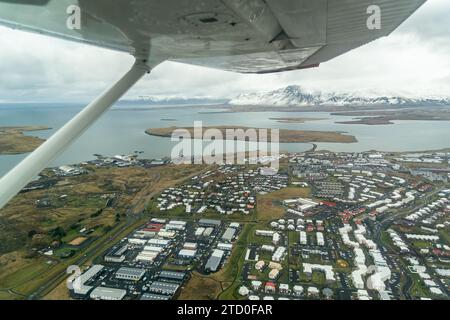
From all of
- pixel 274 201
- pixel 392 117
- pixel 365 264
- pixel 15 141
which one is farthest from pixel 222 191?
pixel 392 117

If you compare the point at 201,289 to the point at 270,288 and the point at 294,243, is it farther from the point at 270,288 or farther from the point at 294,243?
the point at 294,243

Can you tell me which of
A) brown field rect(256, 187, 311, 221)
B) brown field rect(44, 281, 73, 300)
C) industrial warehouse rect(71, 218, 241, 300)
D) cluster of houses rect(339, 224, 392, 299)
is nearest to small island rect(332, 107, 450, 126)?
brown field rect(256, 187, 311, 221)

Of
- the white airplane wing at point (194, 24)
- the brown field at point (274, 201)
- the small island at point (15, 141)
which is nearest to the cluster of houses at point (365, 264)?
the brown field at point (274, 201)

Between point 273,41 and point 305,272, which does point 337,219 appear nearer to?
point 305,272

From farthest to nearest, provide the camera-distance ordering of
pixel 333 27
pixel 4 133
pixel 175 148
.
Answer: pixel 175 148 → pixel 4 133 → pixel 333 27

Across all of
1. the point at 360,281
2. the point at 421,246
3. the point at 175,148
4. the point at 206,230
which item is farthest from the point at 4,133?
the point at 421,246

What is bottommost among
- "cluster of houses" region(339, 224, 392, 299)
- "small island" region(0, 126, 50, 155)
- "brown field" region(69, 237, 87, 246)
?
"cluster of houses" region(339, 224, 392, 299)

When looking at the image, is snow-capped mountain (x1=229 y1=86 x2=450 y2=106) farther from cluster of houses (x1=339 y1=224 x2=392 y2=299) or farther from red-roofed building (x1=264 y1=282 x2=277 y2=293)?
red-roofed building (x1=264 y1=282 x2=277 y2=293)
